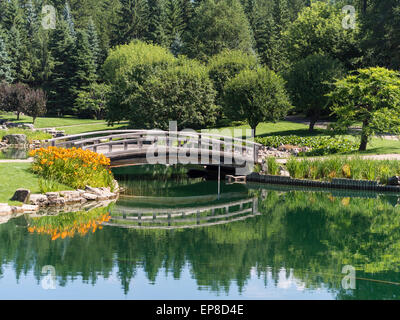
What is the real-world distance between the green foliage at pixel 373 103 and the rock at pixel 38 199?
26324mm

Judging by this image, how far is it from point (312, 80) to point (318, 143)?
1308cm

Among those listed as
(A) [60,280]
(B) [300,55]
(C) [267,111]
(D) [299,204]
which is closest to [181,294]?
(A) [60,280]

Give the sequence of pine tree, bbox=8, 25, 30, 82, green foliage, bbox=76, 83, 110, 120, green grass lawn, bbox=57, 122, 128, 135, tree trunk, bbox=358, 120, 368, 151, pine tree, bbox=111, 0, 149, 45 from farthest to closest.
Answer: pine tree, bbox=111, 0, 149, 45 < pine tree, bbox=8, 25, 30, 82 < green foliage, bbox=76, 83, 110, 120 < green grass lawn, bbox=57, 122, 128, 135 < tree trunk, bbox=358, 120, 368, 151

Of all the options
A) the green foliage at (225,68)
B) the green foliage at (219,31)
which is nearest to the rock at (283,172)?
the green foliage at (225,68)

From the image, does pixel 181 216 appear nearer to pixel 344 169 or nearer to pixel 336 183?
pixel 336 183

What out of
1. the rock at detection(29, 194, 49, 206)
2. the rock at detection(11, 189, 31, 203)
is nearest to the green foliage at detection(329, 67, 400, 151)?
the rock at detection(29, 194, 49, 206)

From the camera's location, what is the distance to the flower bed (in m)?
29.2

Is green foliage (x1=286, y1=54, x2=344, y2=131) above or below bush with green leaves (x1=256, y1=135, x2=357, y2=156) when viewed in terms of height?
above

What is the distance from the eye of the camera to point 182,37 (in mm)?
96500

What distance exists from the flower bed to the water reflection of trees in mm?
6006

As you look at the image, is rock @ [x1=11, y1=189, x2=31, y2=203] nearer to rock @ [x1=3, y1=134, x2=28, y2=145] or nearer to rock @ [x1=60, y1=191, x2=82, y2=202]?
rock @ [x1=60, y1=191, x2=82, y2=202]

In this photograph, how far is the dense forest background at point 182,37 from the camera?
65000 millimetres

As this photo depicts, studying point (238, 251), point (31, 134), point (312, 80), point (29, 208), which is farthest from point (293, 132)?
point (238, 251)
